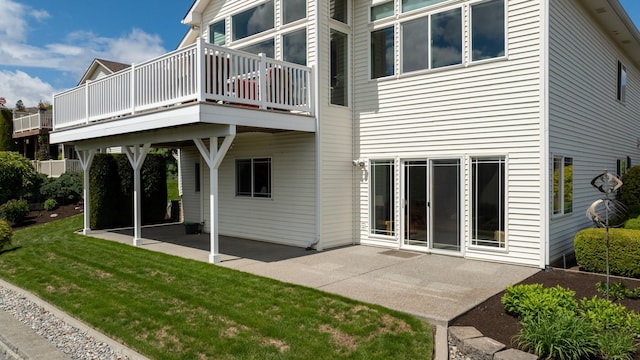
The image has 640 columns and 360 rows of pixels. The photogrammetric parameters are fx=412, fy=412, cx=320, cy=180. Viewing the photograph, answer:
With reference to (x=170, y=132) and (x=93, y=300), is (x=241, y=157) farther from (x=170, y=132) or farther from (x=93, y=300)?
(x=93, y=300)

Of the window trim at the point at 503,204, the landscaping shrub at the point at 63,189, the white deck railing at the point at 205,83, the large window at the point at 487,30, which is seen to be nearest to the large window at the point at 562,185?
the window trim at the point at 503,204

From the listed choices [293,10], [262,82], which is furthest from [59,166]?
[262,82]

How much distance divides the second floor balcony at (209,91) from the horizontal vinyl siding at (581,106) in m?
5.25

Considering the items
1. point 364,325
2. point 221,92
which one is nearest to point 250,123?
point 221,92

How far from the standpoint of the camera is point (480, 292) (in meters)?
6.21

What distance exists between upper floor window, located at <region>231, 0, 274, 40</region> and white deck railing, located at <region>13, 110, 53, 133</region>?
20.8m

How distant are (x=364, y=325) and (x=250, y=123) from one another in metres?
5.07

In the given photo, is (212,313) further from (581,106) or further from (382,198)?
(581,106)

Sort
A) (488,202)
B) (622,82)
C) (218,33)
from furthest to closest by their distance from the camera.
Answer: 1. (218,33)
2. (622,82)
3. (488,202)

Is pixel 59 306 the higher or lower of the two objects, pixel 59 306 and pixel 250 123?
the lower

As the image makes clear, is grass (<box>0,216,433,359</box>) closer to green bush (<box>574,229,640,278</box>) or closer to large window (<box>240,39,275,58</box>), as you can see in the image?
green bush (<box>574,229,640,278</box>)

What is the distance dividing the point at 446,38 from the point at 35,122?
2804cm

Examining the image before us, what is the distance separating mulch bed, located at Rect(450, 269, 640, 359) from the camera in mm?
4762

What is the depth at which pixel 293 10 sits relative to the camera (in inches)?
420
